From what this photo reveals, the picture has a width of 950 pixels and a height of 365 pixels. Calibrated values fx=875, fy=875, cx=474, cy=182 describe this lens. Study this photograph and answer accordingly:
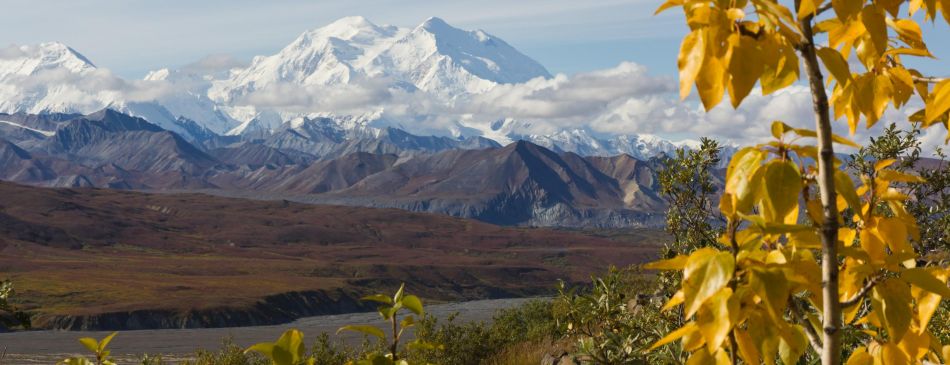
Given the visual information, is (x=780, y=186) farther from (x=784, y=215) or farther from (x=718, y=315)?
(x=718, y=315)

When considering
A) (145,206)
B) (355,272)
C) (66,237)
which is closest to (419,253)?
(355,272)

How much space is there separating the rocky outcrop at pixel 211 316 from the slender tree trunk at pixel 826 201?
8205 centimetres

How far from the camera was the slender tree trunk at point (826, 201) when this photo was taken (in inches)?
57.5

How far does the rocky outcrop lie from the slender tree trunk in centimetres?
8205

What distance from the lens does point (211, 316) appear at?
90.8 meters

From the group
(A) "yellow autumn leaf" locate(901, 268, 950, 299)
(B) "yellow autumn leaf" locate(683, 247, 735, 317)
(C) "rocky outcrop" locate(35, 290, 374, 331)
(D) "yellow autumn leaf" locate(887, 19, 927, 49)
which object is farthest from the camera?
(C) "rocky outcrop" locate(35, 290, 374, 331)

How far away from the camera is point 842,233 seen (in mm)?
2010

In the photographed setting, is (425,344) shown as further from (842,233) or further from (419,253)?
(419,253)

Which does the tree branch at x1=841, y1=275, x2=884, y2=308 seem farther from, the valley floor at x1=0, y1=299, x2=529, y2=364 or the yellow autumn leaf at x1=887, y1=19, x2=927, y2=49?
the valley floor at x1=0, y1=299, x2=529, y2=364

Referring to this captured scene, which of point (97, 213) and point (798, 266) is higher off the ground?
point (798, 266)

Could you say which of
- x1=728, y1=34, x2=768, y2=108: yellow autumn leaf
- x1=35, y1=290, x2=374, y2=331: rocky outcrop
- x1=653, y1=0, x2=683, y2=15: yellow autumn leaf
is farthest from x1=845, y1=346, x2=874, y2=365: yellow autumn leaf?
x1=35, y1=290, x2=374, y2=331: rocky outcrop

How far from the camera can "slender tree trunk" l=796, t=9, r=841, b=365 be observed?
1.46 m

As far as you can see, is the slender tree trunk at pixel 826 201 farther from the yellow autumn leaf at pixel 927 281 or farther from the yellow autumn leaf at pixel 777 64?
the yellow autumn leaf at pixel 927 281

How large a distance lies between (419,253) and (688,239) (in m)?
147
